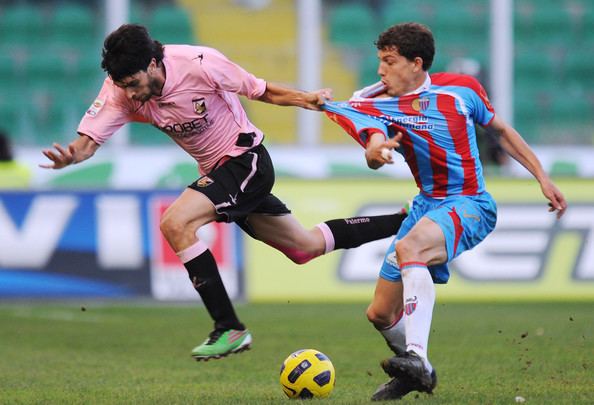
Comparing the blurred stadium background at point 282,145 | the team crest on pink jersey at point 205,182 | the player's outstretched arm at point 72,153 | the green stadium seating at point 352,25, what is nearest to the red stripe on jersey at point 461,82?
the team crest on pink jersey at point 205,182

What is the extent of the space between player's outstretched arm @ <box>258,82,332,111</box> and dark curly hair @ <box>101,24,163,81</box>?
2.59 ft

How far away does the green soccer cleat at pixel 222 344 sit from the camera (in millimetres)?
6723

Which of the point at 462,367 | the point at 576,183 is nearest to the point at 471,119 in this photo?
the point at 462,367

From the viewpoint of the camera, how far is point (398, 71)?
22.4 ft

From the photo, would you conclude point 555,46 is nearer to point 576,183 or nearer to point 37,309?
point 576,183

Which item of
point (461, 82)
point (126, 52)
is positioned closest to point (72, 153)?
point (126, 52)

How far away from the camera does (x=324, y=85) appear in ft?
58.1

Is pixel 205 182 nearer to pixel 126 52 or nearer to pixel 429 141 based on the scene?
pixel 126 52

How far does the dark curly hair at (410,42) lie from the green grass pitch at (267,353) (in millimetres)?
1912

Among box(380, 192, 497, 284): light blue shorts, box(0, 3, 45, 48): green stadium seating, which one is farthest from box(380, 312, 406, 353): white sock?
box(0, 3, 45, 48): green stadium seating

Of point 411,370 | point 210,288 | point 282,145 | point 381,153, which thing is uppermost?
point 381,153

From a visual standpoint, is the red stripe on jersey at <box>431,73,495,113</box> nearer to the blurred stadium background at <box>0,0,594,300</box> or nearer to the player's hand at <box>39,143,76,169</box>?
the player's hand at <box>39,143,76,169</box>

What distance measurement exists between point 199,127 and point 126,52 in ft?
2.41

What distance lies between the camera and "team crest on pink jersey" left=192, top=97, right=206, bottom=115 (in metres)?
7.16
